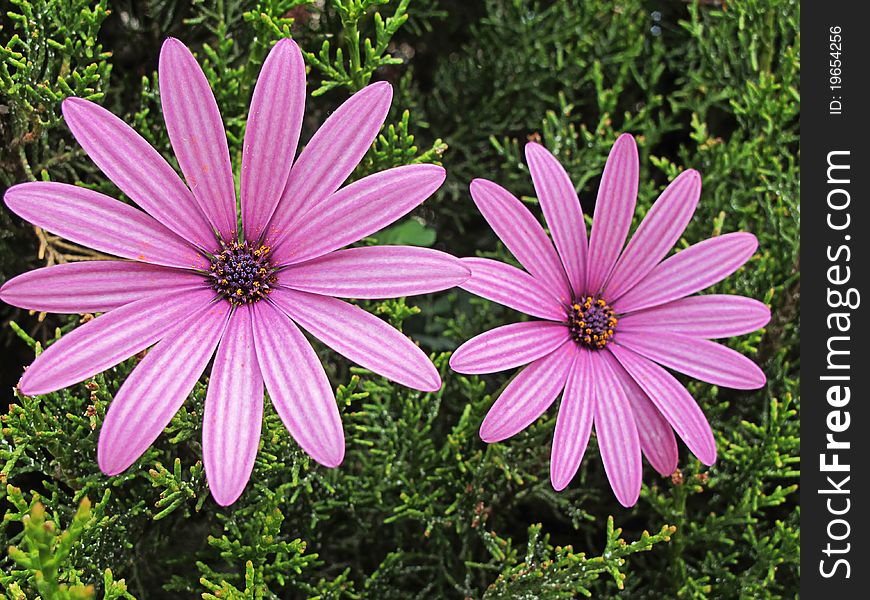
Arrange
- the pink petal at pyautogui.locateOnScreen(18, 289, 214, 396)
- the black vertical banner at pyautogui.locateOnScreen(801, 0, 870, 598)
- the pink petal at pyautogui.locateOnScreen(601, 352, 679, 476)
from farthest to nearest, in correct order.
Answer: the black vertical banner at pyautogui.locateOnScreen(801, 0, 870, 598), the pink petal at pyautogui.locateOnScreen(601, 352, 679, 476), the pink petal at pyautogui.locateOnScreen(18, 289, 214, 396)

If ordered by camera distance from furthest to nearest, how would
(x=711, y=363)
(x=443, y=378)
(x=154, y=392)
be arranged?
(x=443, y=378), (x=711, y=363), (x=154, y=392)

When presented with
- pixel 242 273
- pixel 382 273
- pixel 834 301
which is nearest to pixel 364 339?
pixel 382 273

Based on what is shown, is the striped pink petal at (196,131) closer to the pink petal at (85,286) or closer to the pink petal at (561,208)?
the pink petal at (85,286)

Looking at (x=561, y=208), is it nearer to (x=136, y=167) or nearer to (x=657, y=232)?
(x=657, y=232)

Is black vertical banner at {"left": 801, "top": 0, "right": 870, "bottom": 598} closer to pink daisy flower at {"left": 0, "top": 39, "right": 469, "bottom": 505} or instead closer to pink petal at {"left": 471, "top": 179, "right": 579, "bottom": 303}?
pink petal at {"left": 471, "top": 179, "right": 579, "bottom": 303}

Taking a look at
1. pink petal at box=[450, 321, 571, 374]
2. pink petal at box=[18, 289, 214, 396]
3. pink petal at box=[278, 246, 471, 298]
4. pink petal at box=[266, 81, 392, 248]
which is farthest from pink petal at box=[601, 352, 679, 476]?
pink petal at box=[18, 289, 214, 396]

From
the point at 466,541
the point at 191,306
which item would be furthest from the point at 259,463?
the point at 466,541

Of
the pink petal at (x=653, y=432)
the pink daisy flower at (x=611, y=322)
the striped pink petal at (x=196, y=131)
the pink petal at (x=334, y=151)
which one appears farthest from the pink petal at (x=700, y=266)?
the striped pink petal at (x=196, y=131)
